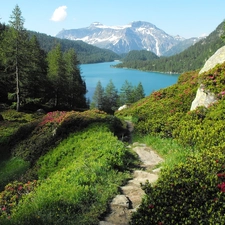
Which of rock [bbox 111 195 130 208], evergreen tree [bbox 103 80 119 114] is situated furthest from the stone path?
evergreen tree [bbox 103 80 119 114]

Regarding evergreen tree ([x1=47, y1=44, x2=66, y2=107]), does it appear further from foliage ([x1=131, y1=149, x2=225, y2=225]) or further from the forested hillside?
foliage ([x1=131, y1=149, x2=225, y2=225])

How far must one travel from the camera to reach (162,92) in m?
23.5

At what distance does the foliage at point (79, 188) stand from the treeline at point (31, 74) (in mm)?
30021

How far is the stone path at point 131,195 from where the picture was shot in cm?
634

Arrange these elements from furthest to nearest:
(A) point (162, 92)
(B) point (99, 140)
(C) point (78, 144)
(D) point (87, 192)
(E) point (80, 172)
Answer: (A) point (162, 92)
(C) point (78, 144)
(B) point (99, 140)
(E) point (80, 172)
(D) point (87, 192)

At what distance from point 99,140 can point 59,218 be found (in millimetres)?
6294

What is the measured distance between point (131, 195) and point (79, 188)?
1.53 metres

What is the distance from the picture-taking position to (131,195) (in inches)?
301

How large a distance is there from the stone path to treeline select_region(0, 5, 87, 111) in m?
32.6

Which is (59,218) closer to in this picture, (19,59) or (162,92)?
(162,92)

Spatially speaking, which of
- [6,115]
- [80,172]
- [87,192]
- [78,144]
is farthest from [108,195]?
[6,115]

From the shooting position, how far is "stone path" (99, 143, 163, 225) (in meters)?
6.34

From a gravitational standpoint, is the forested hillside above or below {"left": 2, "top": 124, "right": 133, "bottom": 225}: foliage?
above

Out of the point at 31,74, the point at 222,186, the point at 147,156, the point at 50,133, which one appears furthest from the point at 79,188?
the point at 31,74
